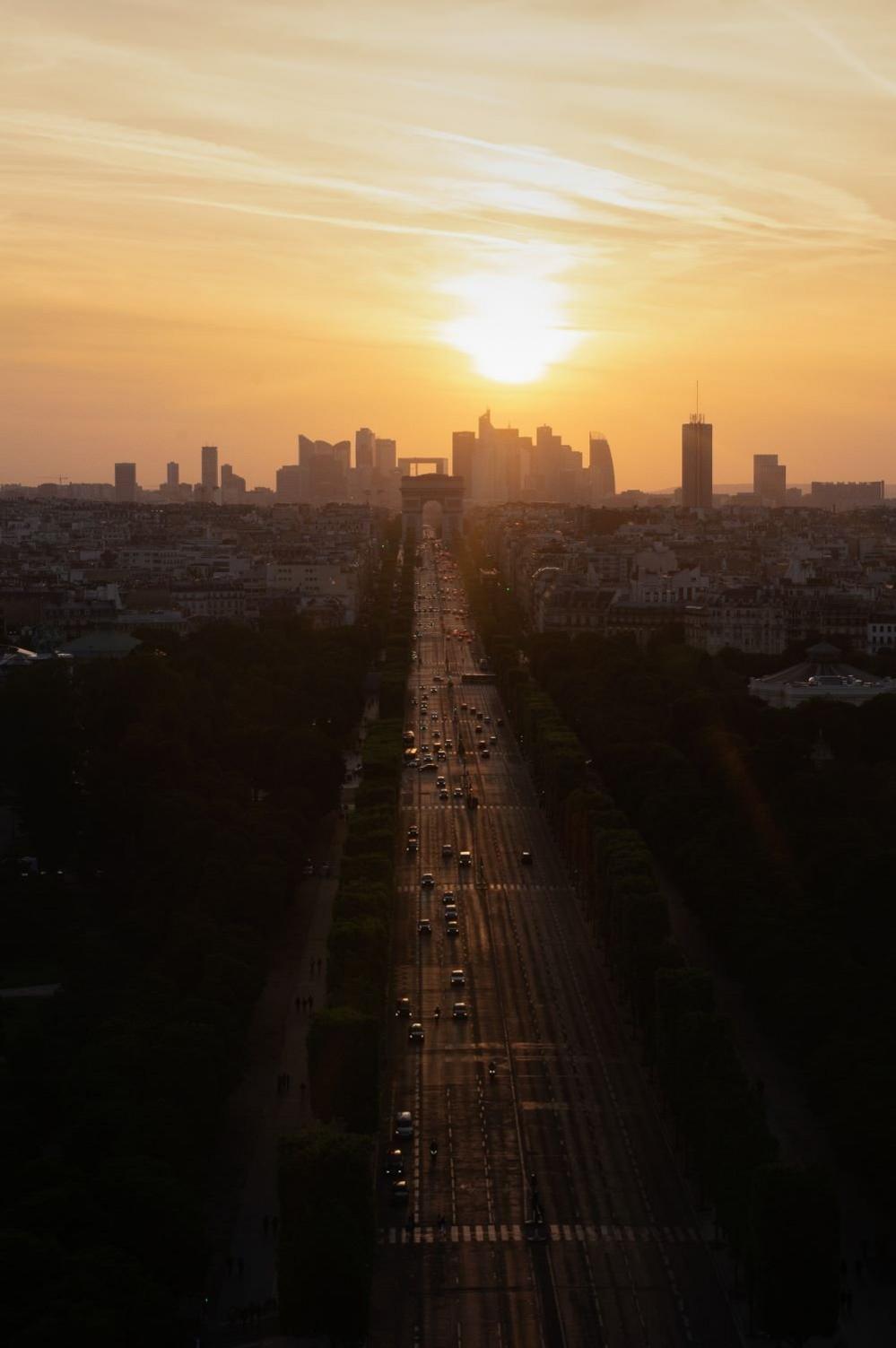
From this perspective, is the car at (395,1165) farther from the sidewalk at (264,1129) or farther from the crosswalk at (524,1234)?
the crosswalk at (524,1234)

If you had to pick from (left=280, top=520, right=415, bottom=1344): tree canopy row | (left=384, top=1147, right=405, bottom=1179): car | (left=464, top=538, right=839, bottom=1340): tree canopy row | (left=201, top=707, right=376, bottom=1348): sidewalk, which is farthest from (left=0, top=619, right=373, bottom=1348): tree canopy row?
(left=464, top=538, right=839, bottom=1340): tree canopy row

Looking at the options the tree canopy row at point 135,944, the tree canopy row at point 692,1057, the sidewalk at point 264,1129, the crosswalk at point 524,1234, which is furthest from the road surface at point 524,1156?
the tree canopy row at point 135,944

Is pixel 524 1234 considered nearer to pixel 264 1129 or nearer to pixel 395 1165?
pixel 395 1165

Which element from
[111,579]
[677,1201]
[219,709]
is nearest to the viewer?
[677,1201]

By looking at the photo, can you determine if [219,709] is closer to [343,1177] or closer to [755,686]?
[755,686]

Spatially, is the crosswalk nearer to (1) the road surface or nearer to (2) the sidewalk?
(1) the road surface

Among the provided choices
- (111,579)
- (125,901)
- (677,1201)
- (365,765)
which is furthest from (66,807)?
(111,579)

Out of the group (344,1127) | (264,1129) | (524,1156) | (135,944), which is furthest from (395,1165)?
(135,944)
